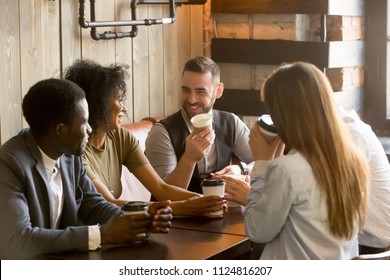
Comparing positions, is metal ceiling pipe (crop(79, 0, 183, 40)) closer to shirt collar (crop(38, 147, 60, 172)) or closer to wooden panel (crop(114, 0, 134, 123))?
wooden panel (crop(114, 0, 134, 123))

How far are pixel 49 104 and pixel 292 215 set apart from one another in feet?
2.60

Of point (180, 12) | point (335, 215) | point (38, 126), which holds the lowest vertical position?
point (335, 215)

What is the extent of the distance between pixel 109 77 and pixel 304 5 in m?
1.50

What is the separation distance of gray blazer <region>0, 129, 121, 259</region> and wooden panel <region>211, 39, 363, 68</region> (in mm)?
2032

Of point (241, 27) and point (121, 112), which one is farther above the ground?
point (241, 27)

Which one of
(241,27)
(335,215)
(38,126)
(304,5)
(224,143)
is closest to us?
(335,215)

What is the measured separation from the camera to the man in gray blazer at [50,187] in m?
2.26

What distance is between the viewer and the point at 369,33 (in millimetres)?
4469

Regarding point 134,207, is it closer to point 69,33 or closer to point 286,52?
point 69,33

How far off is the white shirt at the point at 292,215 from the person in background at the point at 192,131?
42.5 inches

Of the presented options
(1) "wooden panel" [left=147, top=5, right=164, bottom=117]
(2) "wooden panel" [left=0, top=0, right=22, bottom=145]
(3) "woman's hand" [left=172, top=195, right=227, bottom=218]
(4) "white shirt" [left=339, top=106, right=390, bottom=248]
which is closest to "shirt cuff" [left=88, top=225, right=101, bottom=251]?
(3) "woman's hand" [left=172, top=195, right=227, bottom=218]

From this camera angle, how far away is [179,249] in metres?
2.31
